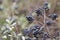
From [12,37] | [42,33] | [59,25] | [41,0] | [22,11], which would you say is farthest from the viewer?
[22,11]

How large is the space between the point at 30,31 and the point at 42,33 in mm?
90

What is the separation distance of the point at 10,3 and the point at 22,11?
216 millimetres

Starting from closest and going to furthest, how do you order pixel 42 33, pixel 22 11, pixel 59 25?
pixel 42 33
pixel 59 25
pixel 22 11

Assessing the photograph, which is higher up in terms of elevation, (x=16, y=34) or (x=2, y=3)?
(x=2, y=3)

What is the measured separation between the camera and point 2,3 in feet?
10.6

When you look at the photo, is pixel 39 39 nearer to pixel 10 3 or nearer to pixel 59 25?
pixel 59 25

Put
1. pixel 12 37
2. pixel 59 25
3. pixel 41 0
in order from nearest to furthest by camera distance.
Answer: pixel 12 37, pixel 59 25, pixel 41 0

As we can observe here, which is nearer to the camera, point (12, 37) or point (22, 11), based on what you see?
point (12, 37)

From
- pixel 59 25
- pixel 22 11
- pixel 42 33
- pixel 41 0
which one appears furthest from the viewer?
pixel 22 11

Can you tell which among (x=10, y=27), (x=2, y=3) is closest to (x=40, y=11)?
(x=10, y=27)

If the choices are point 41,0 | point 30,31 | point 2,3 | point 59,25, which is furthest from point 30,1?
point 30,31

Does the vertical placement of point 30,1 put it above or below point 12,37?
above

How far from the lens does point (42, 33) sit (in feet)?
4.85

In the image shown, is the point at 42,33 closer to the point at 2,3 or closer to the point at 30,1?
the point at 30,1
